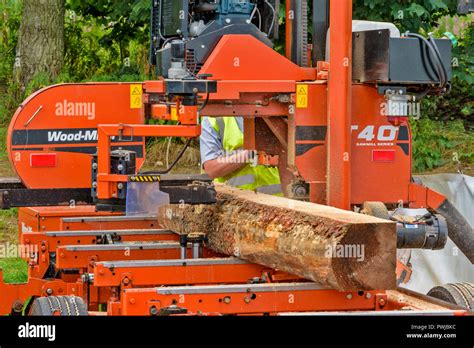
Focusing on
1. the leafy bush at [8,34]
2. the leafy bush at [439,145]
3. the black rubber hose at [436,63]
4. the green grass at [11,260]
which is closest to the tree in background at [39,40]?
the leafy bush at [8,34]

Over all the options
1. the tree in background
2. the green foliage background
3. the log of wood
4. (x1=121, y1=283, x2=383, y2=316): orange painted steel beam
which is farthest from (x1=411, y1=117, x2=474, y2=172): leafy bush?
(x1=121, y1=283, x2=383, y2=316): orange painted steel beam

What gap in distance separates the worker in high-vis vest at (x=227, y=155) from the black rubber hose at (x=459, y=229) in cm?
157

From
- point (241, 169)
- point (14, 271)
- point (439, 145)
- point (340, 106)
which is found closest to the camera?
point (340, 106)

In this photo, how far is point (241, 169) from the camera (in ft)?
31.0

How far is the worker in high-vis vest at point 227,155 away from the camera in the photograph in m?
9.38

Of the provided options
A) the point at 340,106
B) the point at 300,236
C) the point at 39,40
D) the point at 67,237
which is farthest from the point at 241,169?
the point at 39,40

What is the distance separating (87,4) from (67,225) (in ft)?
22.1

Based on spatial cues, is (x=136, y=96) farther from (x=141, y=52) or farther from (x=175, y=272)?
(x=141, y=52)

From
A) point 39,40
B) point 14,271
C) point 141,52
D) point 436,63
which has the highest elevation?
point 39,40

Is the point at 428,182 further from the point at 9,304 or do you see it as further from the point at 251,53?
the point at 9,304

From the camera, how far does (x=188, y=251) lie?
826cm

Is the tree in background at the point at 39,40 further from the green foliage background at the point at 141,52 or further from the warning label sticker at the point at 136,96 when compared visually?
the warning label sticker at the point at 136,96

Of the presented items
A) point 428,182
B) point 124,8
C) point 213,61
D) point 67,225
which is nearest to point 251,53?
point 213,61

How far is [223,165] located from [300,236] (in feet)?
8.20
